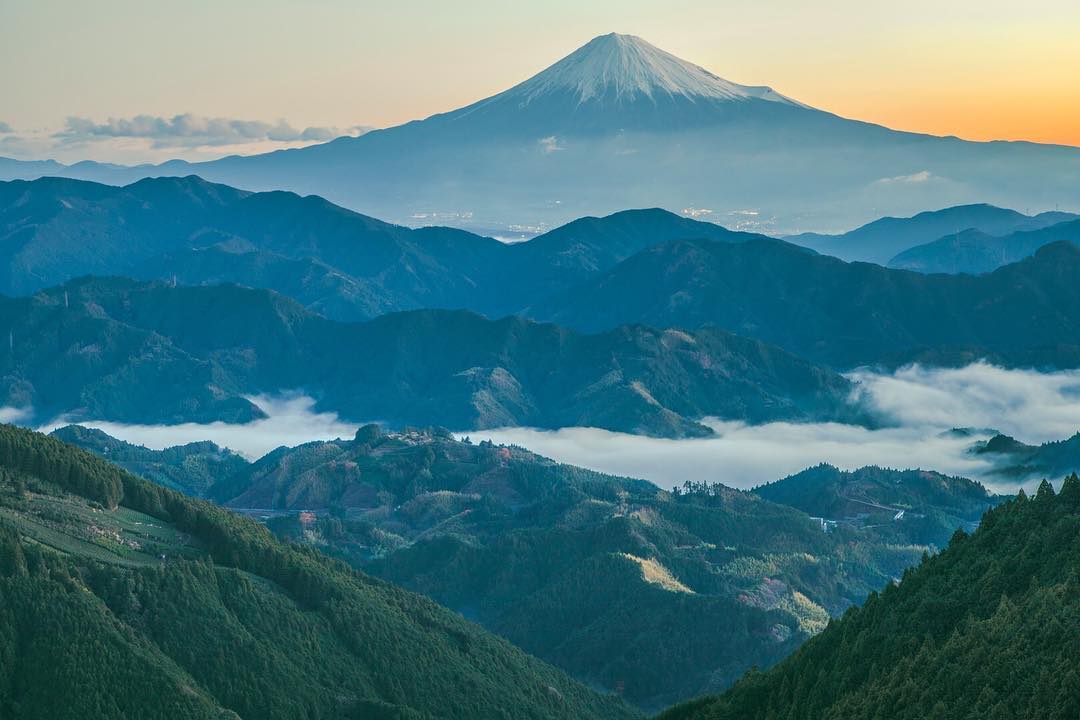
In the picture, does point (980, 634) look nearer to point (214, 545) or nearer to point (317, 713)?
point (317, 713)

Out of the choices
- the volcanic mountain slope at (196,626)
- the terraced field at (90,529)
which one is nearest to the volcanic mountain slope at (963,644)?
the volcanic mountain slope at (196,626)

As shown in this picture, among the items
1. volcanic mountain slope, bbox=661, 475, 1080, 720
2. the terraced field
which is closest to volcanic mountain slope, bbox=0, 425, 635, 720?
the terraced field

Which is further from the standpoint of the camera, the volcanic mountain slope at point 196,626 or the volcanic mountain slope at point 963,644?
the volcanic mountain slope at point 196,626

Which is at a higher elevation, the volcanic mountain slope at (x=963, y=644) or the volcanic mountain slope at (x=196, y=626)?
the volcanic mountain slope at (x=963, y=644)

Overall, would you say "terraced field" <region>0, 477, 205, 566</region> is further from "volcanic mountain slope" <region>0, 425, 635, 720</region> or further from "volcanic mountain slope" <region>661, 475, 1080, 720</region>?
"volcanic mountain slope" <region>661, 475, 1080, 720</region>

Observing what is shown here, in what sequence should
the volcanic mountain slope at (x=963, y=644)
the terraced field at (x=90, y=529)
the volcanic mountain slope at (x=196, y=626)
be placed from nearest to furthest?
the volcanic mountain slope at (x=963, y=644), the volcanic mountain slope at (x=196, y=626), the terraced field at (x=90, y=529)

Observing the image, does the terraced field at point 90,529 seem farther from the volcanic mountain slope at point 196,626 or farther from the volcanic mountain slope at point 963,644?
the volcanic mountain slope at point 963,644
